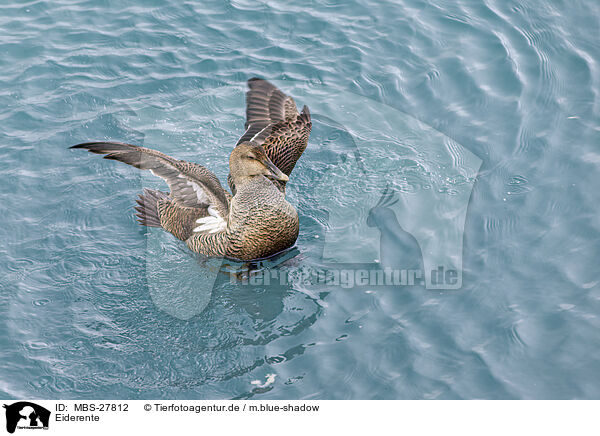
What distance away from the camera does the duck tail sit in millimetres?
6434

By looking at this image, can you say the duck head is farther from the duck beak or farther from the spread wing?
the spread wing

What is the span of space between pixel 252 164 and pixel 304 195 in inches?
46.2

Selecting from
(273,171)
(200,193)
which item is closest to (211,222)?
(200,193)

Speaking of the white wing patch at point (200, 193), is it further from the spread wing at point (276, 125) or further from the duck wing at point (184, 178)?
the spread wing at point (276, 125)

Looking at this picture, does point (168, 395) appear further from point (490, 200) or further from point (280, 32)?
point (280, 32)

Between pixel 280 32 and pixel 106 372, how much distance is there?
5550 millimetres

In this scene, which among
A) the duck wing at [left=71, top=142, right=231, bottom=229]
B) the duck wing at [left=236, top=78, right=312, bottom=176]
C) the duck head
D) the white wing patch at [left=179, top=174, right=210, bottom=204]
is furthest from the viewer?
the duck wing at [left=236, top=78, right=312, bottom=176]

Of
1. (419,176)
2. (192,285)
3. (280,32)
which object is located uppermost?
(280,32)

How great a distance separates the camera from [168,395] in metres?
4.73

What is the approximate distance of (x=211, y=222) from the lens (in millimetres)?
6188

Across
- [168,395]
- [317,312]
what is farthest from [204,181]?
[168,395]
